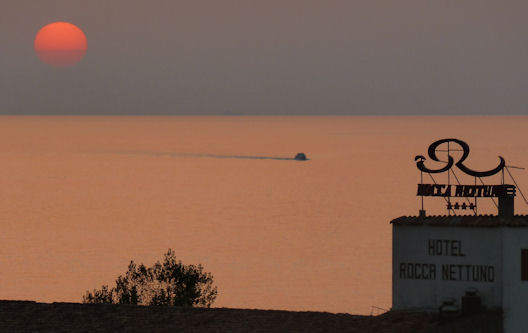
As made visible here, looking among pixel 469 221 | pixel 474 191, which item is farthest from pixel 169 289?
pixel 469 221

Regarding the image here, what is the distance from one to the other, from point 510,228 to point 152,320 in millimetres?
18218

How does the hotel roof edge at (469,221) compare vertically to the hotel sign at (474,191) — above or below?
below

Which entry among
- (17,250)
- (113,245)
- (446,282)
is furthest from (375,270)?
(446,282)

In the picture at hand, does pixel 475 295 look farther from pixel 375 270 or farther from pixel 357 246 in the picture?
pixel 357 246

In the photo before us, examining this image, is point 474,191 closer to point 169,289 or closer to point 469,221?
point 469,221

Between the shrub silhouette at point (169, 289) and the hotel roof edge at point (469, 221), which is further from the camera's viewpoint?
the shrub silhouette at point (169, 289)

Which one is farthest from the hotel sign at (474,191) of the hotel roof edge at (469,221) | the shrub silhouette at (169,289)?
the shrub silhouette at (169,289)

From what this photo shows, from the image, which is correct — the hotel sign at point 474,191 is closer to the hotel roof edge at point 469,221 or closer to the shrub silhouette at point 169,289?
the hotel roof edge at point 469,221

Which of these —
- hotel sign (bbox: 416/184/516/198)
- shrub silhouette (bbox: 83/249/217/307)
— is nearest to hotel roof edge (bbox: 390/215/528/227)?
hotel sign (bbox: 416/184/516/198)

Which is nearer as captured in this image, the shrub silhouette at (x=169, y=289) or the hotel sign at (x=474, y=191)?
the hotel sign at (x=474, y=191)

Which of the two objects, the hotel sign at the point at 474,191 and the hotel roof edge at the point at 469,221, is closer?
the hotel roof edge at the point at 469,221

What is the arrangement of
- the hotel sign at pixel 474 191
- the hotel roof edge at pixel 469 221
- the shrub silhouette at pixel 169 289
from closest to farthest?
the hotel roof edge at pixel 469 221 → the hotel sign at pixel 474 191 → the shrub silhouette at pixel 169 289

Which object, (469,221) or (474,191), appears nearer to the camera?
(469,221)

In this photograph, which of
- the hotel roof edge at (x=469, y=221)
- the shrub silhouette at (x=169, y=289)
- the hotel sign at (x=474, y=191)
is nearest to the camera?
the hotel roof edge at (x=469, y=221)
